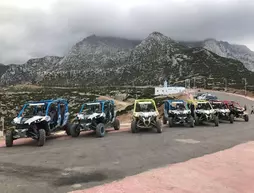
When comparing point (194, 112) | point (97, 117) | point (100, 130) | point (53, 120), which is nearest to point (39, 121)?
point (53, 120)

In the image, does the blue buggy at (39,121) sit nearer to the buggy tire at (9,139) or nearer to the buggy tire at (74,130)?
the buggy tire at (9,139)

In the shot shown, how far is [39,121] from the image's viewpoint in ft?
49.5

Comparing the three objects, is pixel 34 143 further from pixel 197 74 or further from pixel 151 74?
pixel 151 74

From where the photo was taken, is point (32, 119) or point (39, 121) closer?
point (32, 119)

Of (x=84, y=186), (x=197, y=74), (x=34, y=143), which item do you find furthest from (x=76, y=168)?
(x=197, y=74)

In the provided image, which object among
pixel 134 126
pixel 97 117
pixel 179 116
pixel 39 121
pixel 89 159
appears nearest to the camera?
pixel 89 159

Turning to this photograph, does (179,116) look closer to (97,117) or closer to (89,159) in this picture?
(97,117)

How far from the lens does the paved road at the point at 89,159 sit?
8117 millimetres

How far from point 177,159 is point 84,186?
418cm

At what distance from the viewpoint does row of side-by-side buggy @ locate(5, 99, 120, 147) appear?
1474cm

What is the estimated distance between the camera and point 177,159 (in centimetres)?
1100

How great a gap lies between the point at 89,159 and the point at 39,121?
5003 mm

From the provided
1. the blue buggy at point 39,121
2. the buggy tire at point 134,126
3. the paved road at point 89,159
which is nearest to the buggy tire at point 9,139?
the blue buggy at point 39,121

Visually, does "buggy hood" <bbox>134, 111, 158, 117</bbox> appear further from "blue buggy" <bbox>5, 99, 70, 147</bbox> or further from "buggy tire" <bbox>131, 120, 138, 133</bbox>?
"blue buggy" <bbox>5, 99, 70, 147</bbox>
